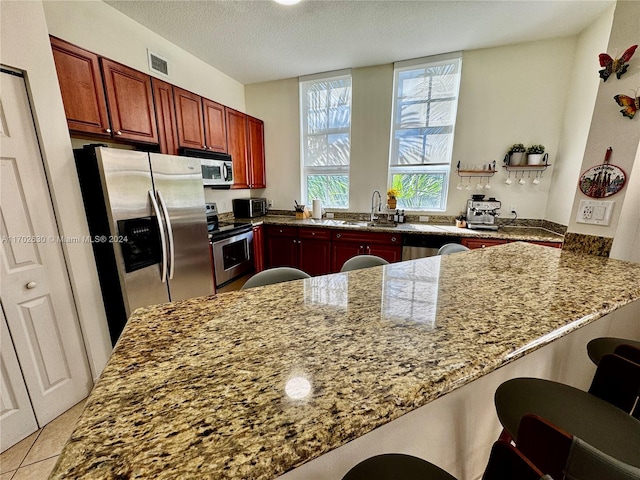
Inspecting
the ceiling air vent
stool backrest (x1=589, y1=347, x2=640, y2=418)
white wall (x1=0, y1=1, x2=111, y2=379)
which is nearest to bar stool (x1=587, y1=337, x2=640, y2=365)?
stool backrest (x1=589, y1=347, x2=640, y2=418)

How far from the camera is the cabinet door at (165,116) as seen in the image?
8.04ft

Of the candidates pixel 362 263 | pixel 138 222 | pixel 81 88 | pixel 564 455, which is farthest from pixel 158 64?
pixel 564 455

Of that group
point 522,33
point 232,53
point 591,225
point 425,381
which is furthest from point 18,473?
point 522,33

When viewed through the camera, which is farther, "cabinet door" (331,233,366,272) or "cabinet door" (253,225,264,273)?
"cabinet door" (253,225,264,273)

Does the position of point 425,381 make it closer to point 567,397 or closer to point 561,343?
point 567,397

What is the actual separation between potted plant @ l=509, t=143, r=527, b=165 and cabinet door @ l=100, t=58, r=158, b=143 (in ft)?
12.5

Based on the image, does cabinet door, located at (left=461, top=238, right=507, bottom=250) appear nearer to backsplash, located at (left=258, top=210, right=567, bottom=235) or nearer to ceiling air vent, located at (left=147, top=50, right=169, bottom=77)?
backsplash, located at (left=258, top=210, right=567, bottom=235)

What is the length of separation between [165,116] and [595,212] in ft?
11.3

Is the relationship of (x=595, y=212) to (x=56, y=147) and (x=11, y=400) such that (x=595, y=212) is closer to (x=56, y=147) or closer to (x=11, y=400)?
(x=56, y=147)

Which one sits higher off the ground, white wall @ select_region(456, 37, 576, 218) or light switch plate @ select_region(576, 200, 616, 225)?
white wall @ select_region(456, 37, 576, 218)

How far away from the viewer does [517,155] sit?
2926 mm

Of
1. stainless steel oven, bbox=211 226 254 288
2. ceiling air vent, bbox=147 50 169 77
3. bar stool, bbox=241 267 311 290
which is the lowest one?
stainless steel oven, bbox=211 226 254 288

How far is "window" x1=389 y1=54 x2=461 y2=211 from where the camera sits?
125 inches

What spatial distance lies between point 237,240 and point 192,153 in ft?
3.52
